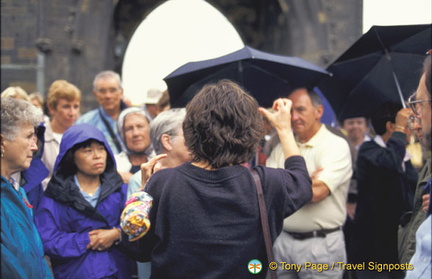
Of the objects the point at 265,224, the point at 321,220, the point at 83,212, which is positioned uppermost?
the point at 265,224

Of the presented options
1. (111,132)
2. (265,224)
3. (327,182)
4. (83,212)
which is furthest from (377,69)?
(111,132)

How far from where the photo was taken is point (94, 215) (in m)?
3.74

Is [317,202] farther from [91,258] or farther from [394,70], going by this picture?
[91,258]

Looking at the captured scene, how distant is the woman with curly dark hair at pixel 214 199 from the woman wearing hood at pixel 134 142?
223 centimetres

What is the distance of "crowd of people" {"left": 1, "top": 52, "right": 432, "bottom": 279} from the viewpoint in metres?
2.53

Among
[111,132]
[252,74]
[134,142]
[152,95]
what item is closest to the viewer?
[252,74]

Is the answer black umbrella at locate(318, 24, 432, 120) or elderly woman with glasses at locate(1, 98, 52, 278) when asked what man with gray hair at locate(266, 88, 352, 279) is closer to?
black umbrella at locate(318, 24, 432, 120)

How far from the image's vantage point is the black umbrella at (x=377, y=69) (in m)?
4.18

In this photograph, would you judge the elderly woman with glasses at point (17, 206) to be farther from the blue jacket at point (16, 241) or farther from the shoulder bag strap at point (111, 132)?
the shoulder bag strap at point (111, 132)

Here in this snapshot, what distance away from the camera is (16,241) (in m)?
2.64

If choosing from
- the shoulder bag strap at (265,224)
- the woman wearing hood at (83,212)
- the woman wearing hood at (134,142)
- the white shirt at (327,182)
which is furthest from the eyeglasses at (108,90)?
the shoulder bag strap at (265,224)

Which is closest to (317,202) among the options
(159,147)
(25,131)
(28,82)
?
(159,147)

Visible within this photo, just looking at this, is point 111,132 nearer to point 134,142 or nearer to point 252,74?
point 134,142

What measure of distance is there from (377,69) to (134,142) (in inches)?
83.4
